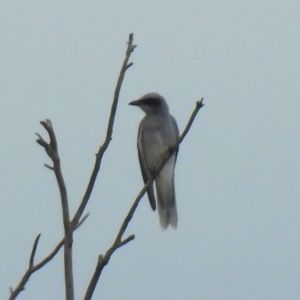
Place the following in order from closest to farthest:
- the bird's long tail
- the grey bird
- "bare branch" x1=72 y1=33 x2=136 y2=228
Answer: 1. "bare branch" x1=72 y1=33 x2=136 y2=228
2. the bird's long tail
3. the grey bird

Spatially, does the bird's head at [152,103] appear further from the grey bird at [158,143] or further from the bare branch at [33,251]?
the bare branch at [33,251]

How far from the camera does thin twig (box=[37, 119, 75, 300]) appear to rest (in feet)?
10.5

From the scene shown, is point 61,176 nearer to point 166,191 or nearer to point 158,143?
point 158,143

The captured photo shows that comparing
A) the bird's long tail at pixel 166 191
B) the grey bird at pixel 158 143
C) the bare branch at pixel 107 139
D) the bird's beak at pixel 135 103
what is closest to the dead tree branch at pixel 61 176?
the bare branch at pixel 107 139

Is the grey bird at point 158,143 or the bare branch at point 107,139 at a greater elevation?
the grey bird at point 158,143

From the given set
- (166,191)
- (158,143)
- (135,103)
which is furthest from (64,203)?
(135,103)

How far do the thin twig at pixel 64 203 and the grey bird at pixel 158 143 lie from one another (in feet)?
13.9

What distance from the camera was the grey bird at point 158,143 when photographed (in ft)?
25.8

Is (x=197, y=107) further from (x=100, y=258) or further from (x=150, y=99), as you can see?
(x=150, y=99)

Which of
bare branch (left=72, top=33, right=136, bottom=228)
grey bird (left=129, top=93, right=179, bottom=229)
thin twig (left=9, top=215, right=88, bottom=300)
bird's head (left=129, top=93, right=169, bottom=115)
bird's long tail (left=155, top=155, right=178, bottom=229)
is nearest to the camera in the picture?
thin twig (left=9, top=215, right=88, bottom=300)

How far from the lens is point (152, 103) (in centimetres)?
816

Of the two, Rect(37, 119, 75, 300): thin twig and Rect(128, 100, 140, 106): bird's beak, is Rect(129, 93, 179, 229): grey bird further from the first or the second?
Rect(37, 119, 75, 300): thin twig

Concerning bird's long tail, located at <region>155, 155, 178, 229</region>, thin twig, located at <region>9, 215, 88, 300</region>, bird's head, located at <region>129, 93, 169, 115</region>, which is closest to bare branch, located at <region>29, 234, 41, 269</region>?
thin twig, located at <region>9, 215, 88, 300</region>

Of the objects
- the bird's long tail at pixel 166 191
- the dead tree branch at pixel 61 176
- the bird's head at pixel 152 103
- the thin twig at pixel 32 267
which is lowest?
the thin twig at pixel 32 267
